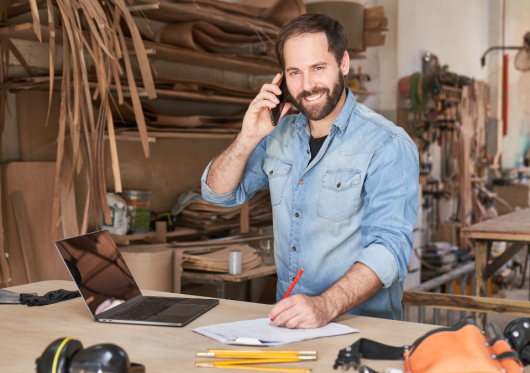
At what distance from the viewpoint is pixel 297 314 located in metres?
1.35

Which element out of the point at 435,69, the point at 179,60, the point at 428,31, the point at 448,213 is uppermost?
the point at 428,31

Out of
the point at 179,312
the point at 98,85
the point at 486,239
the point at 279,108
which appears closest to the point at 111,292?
the point at 179,312

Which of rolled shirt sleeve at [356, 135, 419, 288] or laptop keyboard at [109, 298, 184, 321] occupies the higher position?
rolled shirt sleeve at [356, 135, 419, 288]

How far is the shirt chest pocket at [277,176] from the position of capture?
197 cm

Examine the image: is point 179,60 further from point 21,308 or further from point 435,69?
point 435,69

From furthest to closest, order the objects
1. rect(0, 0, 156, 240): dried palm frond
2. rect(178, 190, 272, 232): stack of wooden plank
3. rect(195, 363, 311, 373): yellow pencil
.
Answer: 1. rect(178, 190, 272, 232): stack of wooden plank
2. rect(0, 0, 156, 240): dried palm frond
3. rect(195, 363, 311, 373): yellow pencil

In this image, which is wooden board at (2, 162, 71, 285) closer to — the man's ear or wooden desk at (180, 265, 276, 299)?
wooden desk at (180, 265, 276, 299)

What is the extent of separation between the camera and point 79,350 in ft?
3.11

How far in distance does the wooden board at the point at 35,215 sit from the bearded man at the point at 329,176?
1.41 meters

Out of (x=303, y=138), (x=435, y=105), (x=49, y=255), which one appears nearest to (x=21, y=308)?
(x=303, y=138)

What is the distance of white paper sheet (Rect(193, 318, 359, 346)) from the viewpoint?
48.8 inches

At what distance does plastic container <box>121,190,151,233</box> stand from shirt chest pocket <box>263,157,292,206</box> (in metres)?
1.61

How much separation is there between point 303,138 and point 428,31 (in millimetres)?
5500

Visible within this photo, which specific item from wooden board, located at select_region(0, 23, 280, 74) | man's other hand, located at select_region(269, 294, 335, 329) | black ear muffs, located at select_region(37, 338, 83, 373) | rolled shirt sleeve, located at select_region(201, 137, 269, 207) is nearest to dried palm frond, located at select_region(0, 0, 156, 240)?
wooden board, located at select_region(0, 23, 280, 74)
